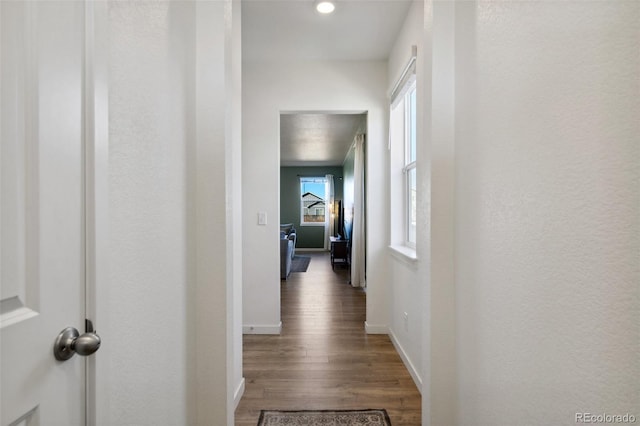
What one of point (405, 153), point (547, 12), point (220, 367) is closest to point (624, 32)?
point (547, 12)

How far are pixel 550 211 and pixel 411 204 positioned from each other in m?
2.11

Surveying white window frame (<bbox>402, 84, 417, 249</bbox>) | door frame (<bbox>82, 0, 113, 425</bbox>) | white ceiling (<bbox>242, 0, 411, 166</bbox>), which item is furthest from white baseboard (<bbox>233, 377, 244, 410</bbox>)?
white ceiling (<bbox>242, 0, 411, 166</bbox>)

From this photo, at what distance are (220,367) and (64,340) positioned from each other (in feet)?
2.70

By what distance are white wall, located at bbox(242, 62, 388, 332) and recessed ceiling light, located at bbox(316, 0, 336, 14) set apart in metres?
0.81

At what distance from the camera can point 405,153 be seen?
3.09m

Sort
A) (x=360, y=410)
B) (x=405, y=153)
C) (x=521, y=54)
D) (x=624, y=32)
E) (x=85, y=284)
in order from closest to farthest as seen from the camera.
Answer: (x=624, y=32), (x=85, y=284), (x=521, y=54), (x=360, y=410), (x=405, y=153)

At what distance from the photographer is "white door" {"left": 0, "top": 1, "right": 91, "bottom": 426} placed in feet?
2.01

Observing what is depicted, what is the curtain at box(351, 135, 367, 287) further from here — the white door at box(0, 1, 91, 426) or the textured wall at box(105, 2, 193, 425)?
the white door at box(0, 1, 91, 426)

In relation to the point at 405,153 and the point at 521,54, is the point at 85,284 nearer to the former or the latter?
the point at 521,54

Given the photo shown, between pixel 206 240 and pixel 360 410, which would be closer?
pixel 206 240

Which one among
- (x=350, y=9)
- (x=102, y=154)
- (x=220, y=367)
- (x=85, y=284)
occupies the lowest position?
(x=220, y=367)

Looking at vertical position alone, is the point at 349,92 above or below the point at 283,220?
above

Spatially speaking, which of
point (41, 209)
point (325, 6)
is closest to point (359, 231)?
point (325, 6)

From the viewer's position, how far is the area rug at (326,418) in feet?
5.97
